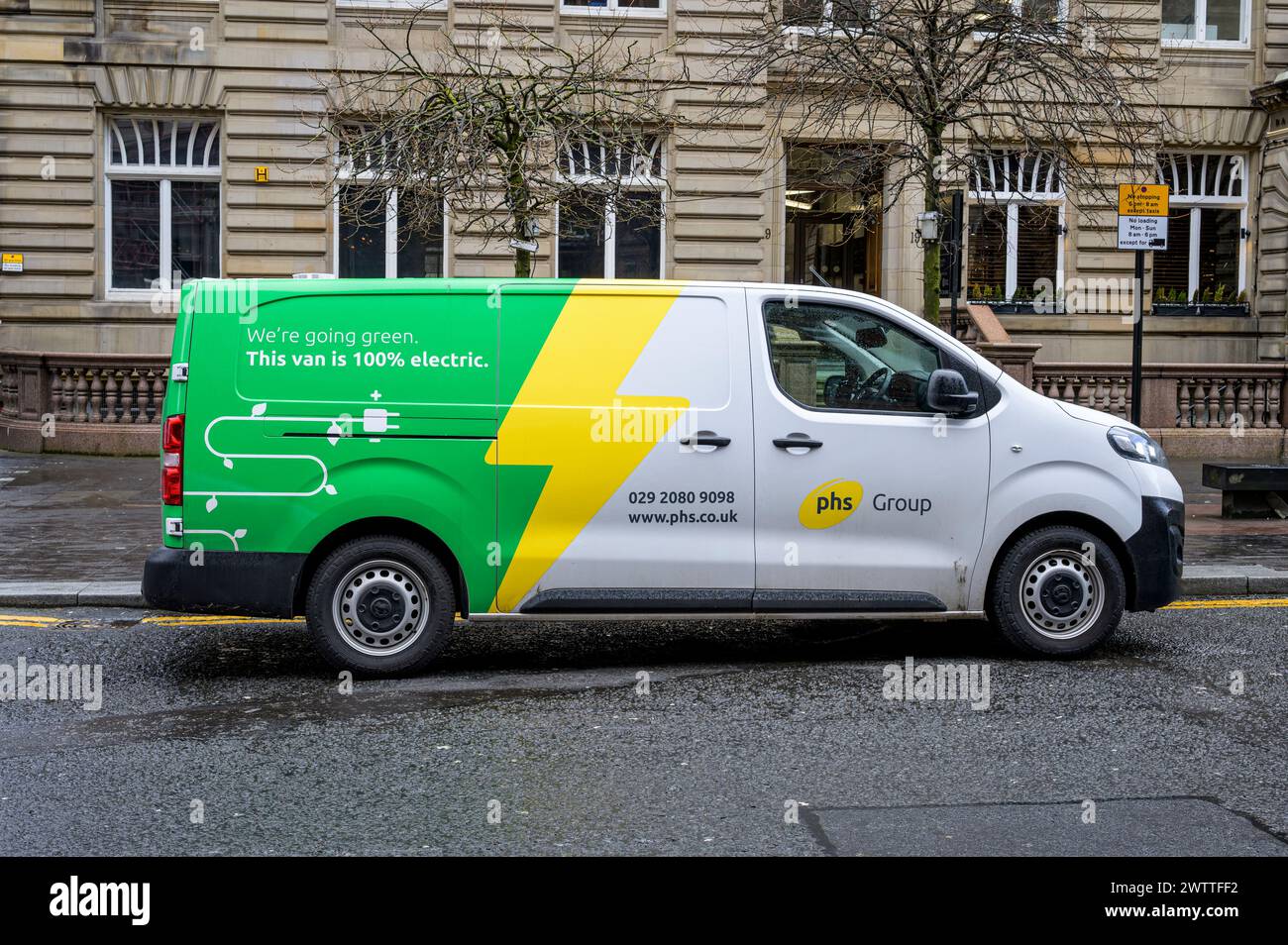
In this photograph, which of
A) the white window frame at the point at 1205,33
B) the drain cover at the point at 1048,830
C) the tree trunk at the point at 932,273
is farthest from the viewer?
the white window frame at the point at 1205,33

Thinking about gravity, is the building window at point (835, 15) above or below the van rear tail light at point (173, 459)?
above

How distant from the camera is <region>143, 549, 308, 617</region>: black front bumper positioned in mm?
7617

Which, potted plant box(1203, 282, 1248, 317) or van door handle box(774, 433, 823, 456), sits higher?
potted plant box(1203, 282, 1248, 317)

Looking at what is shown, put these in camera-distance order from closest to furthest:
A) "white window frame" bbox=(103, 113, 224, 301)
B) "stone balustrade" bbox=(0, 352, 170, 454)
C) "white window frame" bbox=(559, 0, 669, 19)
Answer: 1. "stone balustrade" bbox=(0, 352, 170, 454)
2. "white window frame" bbox=(103, 113, 224, 301)
3. "white window frame" bbox=(559, 0, 669, 19)

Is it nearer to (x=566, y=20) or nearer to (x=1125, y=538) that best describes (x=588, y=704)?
(x=1125, y=538)

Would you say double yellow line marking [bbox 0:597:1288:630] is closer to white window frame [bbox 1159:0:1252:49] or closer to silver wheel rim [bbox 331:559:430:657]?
silver wheel rim [bbox 331:559:430:657]

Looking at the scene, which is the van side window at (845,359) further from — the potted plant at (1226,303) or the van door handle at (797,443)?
the potted plant at (1226,303)

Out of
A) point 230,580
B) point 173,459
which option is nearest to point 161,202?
point 173,459

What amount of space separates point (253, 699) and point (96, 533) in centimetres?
621

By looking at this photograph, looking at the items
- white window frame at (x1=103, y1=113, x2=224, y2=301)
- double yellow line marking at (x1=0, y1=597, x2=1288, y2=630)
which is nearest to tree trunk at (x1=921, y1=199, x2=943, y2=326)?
double yellow line marking at (x1=0, y1=597, x2=1288, y2=630)

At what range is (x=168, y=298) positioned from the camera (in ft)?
78.4

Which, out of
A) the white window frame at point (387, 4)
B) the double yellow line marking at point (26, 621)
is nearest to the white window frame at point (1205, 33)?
the white window frame at point (387, 4)

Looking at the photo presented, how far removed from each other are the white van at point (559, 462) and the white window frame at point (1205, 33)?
67.3 feet

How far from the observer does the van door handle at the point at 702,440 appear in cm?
Answer: 771
